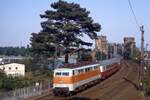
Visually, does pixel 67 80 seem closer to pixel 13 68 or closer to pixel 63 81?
pixel 63 81

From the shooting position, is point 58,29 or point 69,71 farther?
point 58,29

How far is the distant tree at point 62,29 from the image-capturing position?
2589 inches

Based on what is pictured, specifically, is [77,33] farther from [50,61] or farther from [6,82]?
[6,82]

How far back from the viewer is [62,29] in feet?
224

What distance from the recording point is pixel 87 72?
165ft

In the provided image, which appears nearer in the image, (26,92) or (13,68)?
(26,92)

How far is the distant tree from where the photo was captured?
216 ft

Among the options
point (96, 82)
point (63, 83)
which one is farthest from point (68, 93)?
point (96, 82)

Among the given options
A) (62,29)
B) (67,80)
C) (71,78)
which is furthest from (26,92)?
(62,29)

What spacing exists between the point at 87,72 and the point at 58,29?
63.0 ft

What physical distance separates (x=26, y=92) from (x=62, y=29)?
94.3 ft

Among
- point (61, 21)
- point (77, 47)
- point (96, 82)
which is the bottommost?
point (96, 82)

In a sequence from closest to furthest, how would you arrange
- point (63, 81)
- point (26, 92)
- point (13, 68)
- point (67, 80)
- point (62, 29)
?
1. point (26, 92)
2. point (67, 80)
3. point (63, 81)
4. point (62, 29)
5. point (13, 68)

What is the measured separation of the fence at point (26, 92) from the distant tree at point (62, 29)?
16860mm
